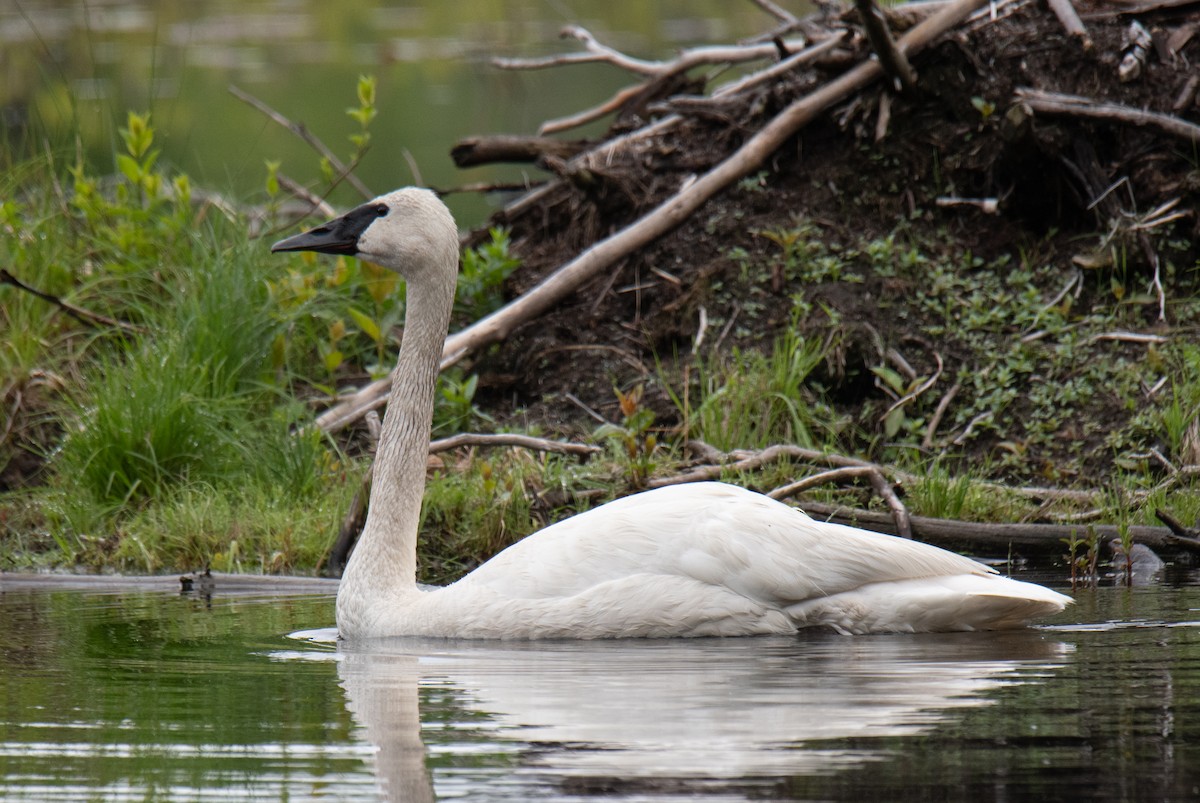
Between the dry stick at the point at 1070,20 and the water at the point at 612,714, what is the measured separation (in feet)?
14.4

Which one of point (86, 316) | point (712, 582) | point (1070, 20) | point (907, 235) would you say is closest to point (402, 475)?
point (712, 582)

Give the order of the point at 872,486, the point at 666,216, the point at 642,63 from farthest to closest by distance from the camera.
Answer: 1. the point at 642,63
2. the point at 666,216
3. the point at 872,486

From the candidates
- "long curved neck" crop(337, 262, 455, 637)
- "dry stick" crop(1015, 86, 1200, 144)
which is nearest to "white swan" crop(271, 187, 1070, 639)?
"long curved neck" crop(337, 262, 455, 637)

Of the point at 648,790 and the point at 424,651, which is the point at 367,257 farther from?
the point at 648,790

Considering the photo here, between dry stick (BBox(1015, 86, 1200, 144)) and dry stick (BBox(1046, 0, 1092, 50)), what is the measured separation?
0.50m

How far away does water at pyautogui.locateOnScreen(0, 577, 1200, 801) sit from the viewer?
3730 mm

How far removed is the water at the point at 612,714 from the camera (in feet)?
12.2

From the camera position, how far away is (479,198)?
1647 cm

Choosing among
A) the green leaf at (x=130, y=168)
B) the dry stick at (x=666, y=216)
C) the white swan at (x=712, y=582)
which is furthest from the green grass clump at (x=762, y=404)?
the green leaf at (x=130, y=168)

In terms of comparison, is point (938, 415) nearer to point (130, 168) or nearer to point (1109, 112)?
point (1109, 112)

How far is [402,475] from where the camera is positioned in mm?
6676

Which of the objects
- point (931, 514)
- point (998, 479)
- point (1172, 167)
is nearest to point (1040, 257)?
point (1172, 167)

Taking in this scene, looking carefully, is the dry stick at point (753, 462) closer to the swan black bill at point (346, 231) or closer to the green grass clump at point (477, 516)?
the green grass clump at point (477, 516)

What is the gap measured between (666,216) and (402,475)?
3.32 m
